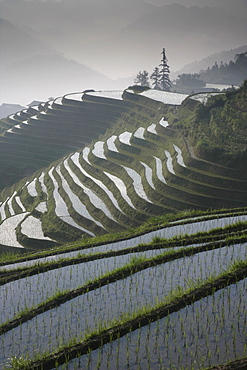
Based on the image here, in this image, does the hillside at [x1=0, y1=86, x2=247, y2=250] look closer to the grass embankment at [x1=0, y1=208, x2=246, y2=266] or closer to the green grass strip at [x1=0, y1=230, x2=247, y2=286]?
the grass embankment at [x1=0, y1=208, x2=246, y2=266]

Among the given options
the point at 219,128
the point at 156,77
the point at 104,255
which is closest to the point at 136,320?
the point at 104,255

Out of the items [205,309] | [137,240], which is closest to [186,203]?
[137,240]

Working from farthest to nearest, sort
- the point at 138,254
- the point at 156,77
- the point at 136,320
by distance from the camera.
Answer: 1. the point at 156,77
2. the point at 138,254
3. the point at 136,320

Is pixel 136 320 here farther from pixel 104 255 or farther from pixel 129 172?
pixel 129 172

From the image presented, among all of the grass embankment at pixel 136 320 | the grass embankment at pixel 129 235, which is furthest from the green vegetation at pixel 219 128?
the grass embankment at pixel 136 320

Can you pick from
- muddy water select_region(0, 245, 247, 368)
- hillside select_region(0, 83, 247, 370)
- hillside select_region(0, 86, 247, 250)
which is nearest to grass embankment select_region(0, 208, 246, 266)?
hillside select_region(0, 83, 247, 370)

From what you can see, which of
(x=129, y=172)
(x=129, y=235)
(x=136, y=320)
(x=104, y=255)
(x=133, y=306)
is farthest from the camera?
(x=129, y=172)

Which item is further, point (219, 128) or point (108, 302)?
point (219, 128)
